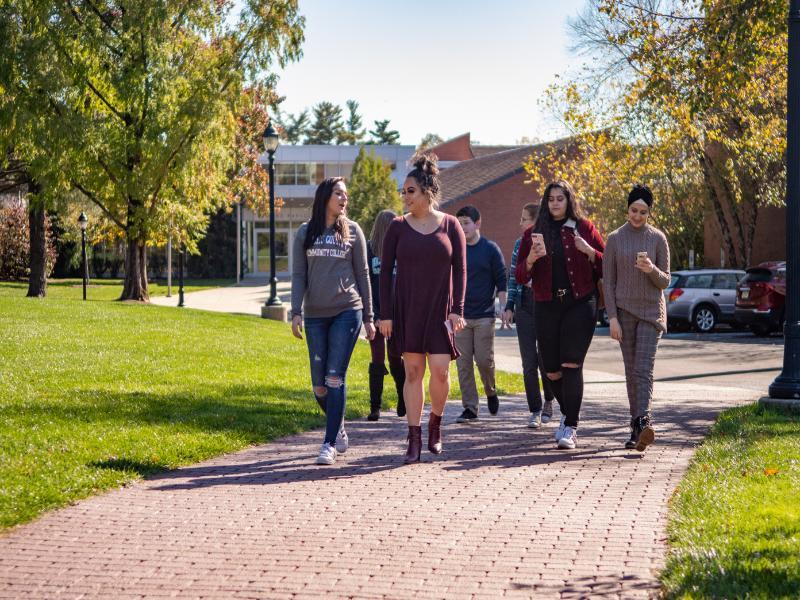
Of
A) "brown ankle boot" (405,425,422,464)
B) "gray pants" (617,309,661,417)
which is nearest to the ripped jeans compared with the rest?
"brown ankle boot" (405,425,422,464)

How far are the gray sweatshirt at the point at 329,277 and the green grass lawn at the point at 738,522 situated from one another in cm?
262

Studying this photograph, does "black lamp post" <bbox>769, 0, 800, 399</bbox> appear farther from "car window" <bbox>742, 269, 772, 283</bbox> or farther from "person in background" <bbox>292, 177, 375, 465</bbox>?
"car window" <bbox>742, 269, 772, 283</bbox>

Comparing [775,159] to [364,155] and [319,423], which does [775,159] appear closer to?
[319,423]

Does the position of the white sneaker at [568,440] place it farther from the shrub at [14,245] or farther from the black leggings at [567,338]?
the shrub at [14,245]

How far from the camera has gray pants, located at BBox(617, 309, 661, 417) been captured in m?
7.97

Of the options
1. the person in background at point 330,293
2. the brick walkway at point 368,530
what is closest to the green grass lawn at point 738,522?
the brick walkway at point 368,530

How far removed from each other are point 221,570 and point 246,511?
45.7 inches

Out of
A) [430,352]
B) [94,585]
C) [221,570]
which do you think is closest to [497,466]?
[430,352]

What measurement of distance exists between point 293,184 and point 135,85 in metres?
44.5

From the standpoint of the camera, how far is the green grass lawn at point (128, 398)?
687cm

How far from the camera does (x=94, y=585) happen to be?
461 centimetres

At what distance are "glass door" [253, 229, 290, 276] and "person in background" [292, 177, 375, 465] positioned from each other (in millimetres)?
60237

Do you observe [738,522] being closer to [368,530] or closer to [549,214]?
[368,530]

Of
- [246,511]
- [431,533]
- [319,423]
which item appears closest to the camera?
[431,533]
